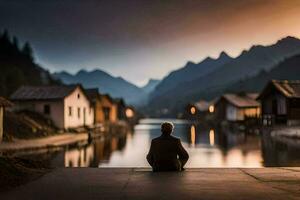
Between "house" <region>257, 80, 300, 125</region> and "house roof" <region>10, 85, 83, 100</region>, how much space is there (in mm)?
24151

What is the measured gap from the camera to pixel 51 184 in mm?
9172

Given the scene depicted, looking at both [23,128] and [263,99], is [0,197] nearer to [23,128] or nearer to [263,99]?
[23,128]

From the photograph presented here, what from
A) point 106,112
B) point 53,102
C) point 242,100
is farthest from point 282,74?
point 53,102

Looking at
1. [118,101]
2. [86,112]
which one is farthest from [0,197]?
[118,101]

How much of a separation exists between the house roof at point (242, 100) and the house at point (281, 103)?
17717 mm

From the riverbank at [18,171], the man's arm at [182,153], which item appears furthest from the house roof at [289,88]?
the riverbank at [18,171]

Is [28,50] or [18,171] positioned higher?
[28,50]

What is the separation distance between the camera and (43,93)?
50812 millimetres

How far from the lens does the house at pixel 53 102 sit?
1948 inches

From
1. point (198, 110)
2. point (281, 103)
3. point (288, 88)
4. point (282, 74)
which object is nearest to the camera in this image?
point (288, 88)

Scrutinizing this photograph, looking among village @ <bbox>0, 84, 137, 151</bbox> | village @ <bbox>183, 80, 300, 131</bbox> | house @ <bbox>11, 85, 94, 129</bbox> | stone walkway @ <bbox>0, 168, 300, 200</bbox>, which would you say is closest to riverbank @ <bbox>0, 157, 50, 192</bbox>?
stone walkway @ <bbox>0, 168, 300, 200</bbox>

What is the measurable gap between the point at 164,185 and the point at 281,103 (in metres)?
46.5

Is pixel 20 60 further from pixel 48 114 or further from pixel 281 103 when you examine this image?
pixel 281 103

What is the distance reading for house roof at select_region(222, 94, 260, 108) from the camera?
76.1 m
